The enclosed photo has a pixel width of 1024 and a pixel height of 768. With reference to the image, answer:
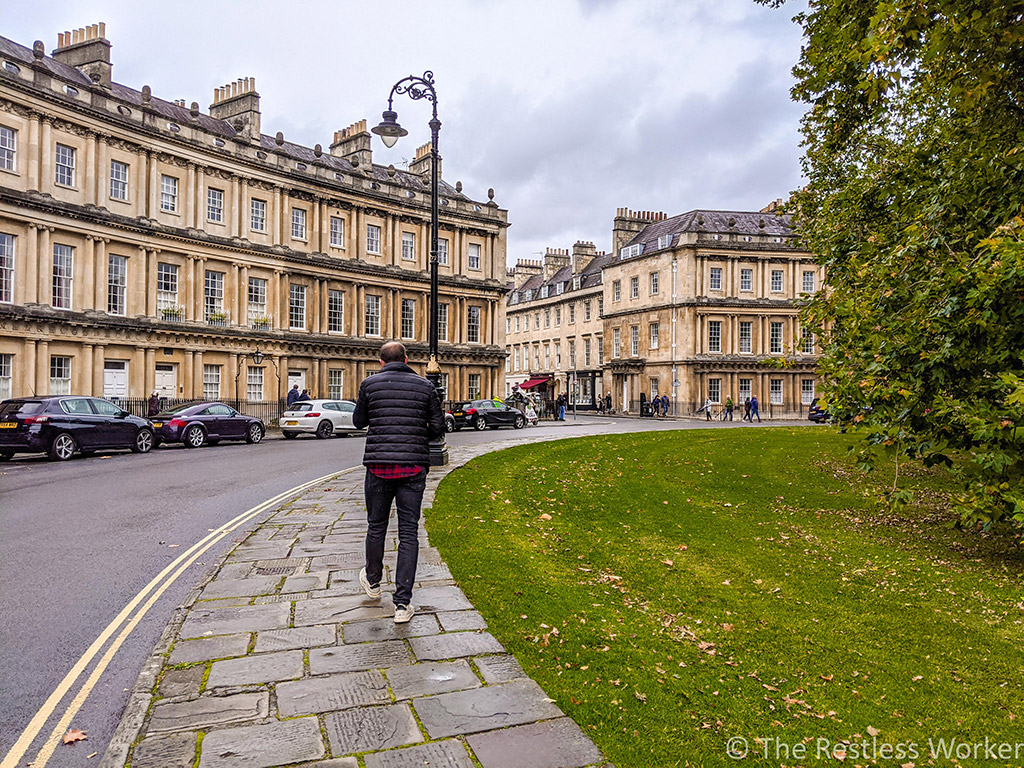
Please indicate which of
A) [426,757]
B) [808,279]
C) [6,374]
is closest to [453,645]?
[426,757]

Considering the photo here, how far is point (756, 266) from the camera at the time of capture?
185 ft

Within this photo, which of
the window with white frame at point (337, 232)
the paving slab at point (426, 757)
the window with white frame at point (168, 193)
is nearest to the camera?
the paving slab at point (426, 757)

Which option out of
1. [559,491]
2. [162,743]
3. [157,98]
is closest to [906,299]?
[559,491]

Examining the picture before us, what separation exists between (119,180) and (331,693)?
32.9 meters

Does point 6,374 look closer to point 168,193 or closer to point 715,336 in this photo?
point 168,193

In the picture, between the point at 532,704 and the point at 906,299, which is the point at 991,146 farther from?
the point at 532,704

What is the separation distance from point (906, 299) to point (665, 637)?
544cm

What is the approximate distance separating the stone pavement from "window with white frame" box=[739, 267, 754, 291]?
54.2 metres

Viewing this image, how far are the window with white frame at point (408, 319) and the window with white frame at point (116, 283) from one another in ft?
55.5

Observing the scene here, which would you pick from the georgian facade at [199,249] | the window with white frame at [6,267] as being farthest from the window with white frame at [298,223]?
the window with white frame at [6,267]

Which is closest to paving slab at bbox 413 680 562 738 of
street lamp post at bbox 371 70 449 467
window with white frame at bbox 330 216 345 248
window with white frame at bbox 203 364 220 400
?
street lamp post at bbox 371 70 449 467

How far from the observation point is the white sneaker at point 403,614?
5.34 meters

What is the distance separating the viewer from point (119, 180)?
30.8m

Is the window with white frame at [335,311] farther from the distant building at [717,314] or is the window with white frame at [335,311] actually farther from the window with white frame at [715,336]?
the window with white frame at [715,336]
